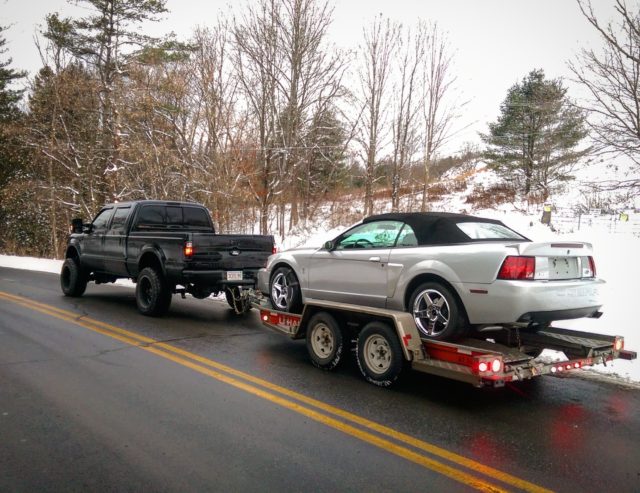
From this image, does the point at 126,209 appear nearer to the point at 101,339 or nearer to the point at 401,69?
the point at 101,339

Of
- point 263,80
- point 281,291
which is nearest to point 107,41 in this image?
point 263,80

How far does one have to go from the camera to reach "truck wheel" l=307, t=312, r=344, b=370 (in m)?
5.49

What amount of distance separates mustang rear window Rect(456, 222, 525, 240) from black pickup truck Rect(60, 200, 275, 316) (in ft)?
14.4

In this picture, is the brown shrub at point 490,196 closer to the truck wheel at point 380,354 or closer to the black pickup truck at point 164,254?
the black pickup truck at point 164,254

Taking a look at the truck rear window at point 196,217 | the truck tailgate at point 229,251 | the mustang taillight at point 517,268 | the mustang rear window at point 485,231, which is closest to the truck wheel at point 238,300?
the truck tailgate at point 229,251

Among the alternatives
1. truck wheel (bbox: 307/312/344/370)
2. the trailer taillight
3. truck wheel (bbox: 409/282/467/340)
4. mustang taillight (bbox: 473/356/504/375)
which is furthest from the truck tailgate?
the trailer taillight

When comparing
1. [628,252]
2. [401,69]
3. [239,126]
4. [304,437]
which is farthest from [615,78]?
[239,126]

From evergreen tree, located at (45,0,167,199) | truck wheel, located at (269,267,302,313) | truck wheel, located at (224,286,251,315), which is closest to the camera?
truck wheel, located at (269,267,302,313)

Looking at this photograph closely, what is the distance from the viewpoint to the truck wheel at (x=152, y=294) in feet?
27.7

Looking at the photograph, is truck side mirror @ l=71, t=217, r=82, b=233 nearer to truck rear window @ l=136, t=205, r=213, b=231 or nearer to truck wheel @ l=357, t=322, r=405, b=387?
truck rear window @ l=136, t=205, r=213, b=231

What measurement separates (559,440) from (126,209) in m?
8.57

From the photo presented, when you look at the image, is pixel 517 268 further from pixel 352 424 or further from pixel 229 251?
pixel 229 251

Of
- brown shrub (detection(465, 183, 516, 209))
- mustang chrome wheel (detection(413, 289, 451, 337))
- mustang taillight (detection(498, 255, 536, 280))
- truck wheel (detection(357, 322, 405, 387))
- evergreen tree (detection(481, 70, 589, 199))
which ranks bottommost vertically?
truck wheel (detection(357, 322, 405, 387))

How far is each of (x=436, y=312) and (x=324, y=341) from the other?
58.0 inches
